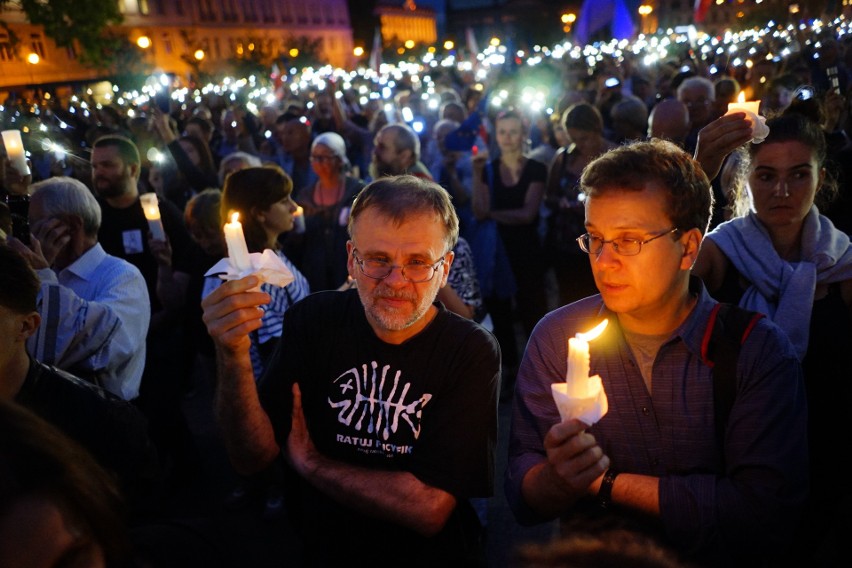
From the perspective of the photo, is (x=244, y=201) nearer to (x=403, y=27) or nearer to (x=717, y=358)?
(x=717, y=358)

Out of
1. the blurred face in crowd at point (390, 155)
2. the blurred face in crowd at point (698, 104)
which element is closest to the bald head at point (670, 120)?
the blurred face in crowd at point (698, 104)

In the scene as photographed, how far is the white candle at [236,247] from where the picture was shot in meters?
1.80

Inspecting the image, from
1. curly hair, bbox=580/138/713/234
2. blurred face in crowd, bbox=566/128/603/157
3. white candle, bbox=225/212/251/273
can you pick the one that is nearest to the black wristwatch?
curly hair, bbox=580/138/713/234

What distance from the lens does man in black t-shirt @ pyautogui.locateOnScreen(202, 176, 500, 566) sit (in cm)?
213

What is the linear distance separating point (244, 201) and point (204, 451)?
245 centimetres

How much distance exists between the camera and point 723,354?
6.19 ft

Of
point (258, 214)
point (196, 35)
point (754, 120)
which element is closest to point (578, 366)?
point (754, 120)

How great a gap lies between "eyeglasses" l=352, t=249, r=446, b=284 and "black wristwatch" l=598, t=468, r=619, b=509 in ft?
2.77

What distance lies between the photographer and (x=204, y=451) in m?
5.22

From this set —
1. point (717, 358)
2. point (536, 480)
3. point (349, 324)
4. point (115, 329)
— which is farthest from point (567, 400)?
point (115, 329)

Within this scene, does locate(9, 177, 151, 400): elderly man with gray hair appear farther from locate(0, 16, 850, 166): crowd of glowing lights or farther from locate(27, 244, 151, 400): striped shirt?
locate(0, 16, 850, 166): crowd of glowing lights

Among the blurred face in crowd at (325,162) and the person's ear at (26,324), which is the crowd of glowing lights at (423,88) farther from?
the person's ear at (26,324)

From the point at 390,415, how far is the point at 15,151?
11.8 feet

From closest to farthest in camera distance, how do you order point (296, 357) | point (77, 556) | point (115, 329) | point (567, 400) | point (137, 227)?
point (77, 556), point (567, 400), point (296, 357), point (115, 329), point (137, 227)
